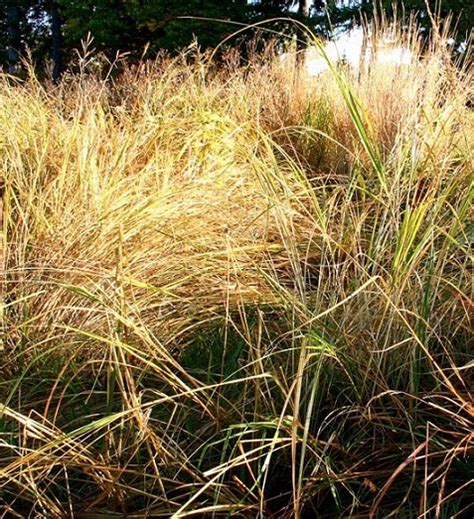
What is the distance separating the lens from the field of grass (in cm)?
121

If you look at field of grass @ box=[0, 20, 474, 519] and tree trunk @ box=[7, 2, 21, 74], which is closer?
field of grass @ box=[0, 20, 474, 519]

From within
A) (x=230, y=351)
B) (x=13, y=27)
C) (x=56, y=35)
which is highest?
(x=230, y=351)

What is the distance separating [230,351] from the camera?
157 cm

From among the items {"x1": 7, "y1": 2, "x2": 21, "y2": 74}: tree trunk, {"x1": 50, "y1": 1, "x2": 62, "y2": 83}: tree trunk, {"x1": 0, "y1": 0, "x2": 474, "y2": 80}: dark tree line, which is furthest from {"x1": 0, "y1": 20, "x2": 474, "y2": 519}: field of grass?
{"x1": 7, "y1": 2, "x2": 21, "y2": 74}: tree trunk

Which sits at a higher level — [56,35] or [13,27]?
[13,27]

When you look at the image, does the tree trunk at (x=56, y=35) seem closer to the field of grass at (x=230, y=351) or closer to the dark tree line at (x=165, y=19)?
the dark tree line at (x=165, y=19)

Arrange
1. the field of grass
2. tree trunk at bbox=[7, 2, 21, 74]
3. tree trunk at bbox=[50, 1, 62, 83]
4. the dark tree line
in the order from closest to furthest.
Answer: the field of grass → the dark tree line → tree trunk at bbox=[50, 1, 62, 83] → tree trunk at bbox=[7, 2, 21, 74]

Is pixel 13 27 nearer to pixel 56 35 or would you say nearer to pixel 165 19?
pixel 56 35

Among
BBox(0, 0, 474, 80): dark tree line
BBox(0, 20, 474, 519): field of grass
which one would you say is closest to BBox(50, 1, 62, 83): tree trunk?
BBox(0, 0, 474, 80): dark tree line

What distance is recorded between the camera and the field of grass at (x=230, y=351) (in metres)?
1.21

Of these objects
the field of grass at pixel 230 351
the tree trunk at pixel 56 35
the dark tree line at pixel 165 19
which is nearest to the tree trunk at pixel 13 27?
the dark tree line at pixel 165 19

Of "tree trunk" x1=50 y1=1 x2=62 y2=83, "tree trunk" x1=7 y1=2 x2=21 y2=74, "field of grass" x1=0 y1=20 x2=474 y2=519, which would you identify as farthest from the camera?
"tree trunk" x1=7 y1=2 x2=21 y2=74

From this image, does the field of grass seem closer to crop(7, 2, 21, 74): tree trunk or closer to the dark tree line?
the dark tree line

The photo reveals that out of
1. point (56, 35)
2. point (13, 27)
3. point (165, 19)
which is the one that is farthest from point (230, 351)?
point (13, 27)
